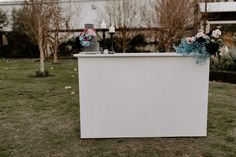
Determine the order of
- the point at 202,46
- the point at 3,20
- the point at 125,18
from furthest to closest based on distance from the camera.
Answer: the point at 3,20 < the point at 125,18 < the point at 202,46

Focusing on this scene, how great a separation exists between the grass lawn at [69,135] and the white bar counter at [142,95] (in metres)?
0.16

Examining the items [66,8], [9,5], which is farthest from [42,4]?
[9,5]

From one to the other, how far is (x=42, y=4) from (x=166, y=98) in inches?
325

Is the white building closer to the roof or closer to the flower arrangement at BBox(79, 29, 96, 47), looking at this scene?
the roof

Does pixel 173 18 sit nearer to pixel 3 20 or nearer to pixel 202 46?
pixel 202 46

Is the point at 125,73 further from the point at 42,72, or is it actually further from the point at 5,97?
the point at 42,72

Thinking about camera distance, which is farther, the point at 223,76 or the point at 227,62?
the point at 227,62

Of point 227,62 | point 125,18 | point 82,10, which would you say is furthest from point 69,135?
point 82,10

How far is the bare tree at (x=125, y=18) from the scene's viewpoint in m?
15.8

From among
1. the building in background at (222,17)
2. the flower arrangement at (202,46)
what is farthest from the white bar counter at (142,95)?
the building in background at (222,17)

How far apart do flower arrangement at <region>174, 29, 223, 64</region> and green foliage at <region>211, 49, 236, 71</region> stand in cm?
620

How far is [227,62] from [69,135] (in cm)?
706

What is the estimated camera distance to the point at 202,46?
4.09 metres

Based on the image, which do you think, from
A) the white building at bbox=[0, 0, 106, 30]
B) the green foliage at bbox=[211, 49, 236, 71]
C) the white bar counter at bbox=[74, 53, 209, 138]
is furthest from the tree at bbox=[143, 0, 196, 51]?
the white bar counter at bbox=[74, 53, 209, 138]
